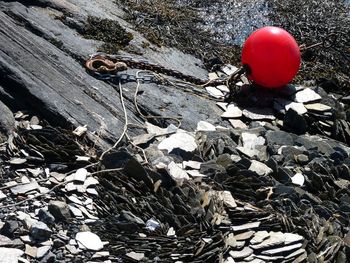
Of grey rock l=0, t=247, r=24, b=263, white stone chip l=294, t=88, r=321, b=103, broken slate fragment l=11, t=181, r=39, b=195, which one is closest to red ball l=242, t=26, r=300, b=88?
white stone chip l=294, t=88, r=321, b=103

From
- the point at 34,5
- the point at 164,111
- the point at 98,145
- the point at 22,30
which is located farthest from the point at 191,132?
the point at 34,5

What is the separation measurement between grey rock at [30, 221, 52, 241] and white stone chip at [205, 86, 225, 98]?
3159mm

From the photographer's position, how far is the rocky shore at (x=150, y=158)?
4684mm

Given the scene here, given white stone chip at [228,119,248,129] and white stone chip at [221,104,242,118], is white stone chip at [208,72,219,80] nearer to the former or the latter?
white stone chip at [221,104,242,118]

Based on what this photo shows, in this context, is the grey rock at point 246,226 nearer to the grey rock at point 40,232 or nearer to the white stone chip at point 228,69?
the grey rock at point 40,232

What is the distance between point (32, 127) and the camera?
589cm

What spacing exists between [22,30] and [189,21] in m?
2.76

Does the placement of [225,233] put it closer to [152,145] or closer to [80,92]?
[152,145]

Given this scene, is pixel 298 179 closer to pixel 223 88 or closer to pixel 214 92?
pixel 214 92

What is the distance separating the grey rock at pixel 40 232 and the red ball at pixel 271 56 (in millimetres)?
3276

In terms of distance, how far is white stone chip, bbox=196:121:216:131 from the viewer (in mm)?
6477

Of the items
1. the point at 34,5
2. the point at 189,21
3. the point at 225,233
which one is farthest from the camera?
the point at 189,21

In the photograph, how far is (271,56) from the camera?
698 centimetres

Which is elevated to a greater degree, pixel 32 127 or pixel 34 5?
pixel 34 5
